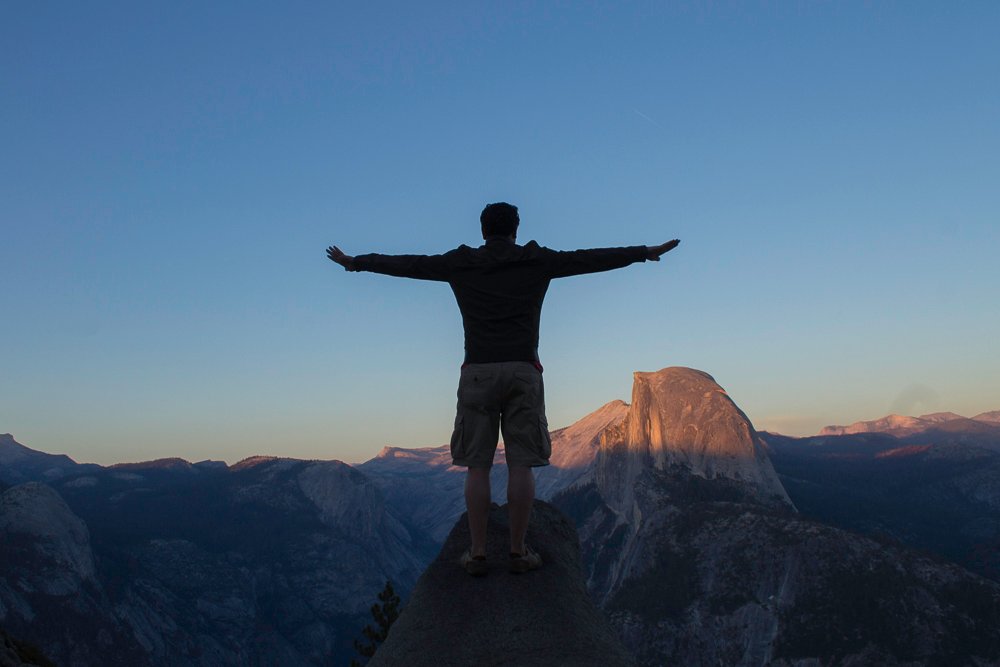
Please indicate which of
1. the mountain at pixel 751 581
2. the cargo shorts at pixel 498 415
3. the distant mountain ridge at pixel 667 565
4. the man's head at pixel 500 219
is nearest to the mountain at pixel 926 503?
the distant mountain ridge at pixel 667 565

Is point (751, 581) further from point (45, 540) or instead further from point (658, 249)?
point (45, 540)

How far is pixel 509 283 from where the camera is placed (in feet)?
23.2

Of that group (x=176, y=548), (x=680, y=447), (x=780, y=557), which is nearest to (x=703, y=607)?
(x=780, y=557)

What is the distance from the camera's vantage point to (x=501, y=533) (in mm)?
7945

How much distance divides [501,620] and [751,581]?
101829mm

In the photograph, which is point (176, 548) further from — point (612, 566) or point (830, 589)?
point (830, 589)

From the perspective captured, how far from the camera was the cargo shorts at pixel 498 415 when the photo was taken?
6.93 m

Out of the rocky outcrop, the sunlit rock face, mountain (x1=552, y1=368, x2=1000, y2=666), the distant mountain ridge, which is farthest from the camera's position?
the sunlit rock face

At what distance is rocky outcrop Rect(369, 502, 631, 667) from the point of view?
580cm

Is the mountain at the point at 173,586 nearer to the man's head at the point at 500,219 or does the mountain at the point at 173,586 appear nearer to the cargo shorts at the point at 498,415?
the cargo shorts at the point at 498,415

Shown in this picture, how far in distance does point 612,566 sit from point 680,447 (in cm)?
2711

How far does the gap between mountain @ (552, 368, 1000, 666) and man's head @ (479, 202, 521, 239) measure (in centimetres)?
6072

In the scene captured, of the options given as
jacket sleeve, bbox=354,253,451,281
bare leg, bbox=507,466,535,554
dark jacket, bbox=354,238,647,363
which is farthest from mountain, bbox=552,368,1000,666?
jacket sleeve, bbox=354,253,451,281

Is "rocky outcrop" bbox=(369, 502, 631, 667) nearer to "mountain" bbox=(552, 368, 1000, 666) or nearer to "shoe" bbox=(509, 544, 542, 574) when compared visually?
"shoe" bbox=(509, 544, 542, 574)
